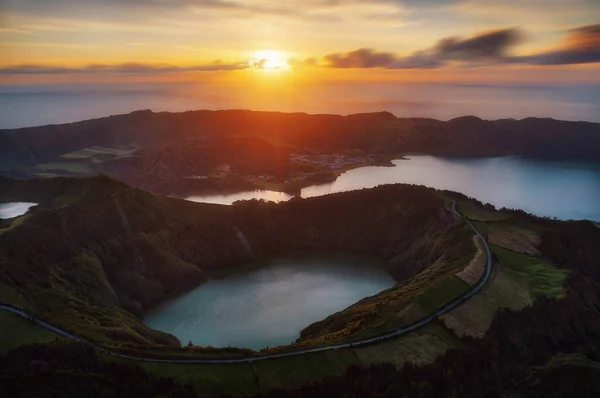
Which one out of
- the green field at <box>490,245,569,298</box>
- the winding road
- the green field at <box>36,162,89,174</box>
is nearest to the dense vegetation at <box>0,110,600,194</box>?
the green field at <box>36,162,89,174</box>

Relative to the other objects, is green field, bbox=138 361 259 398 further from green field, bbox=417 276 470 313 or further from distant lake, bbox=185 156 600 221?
distant lake, bbox=185 156 600 221

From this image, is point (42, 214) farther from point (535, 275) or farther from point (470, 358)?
point (535, 275)

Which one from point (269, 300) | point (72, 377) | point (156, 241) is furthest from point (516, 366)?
point (156, 241)

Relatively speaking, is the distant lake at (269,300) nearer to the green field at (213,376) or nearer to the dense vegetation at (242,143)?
the green field at (213,376)

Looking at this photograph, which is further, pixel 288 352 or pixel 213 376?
pixel 288 352

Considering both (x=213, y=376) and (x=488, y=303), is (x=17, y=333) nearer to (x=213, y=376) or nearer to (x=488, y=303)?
(x=213, y=376)

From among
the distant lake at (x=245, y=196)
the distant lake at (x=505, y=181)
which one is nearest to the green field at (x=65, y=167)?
the distant lake at (x=245, y=196)
